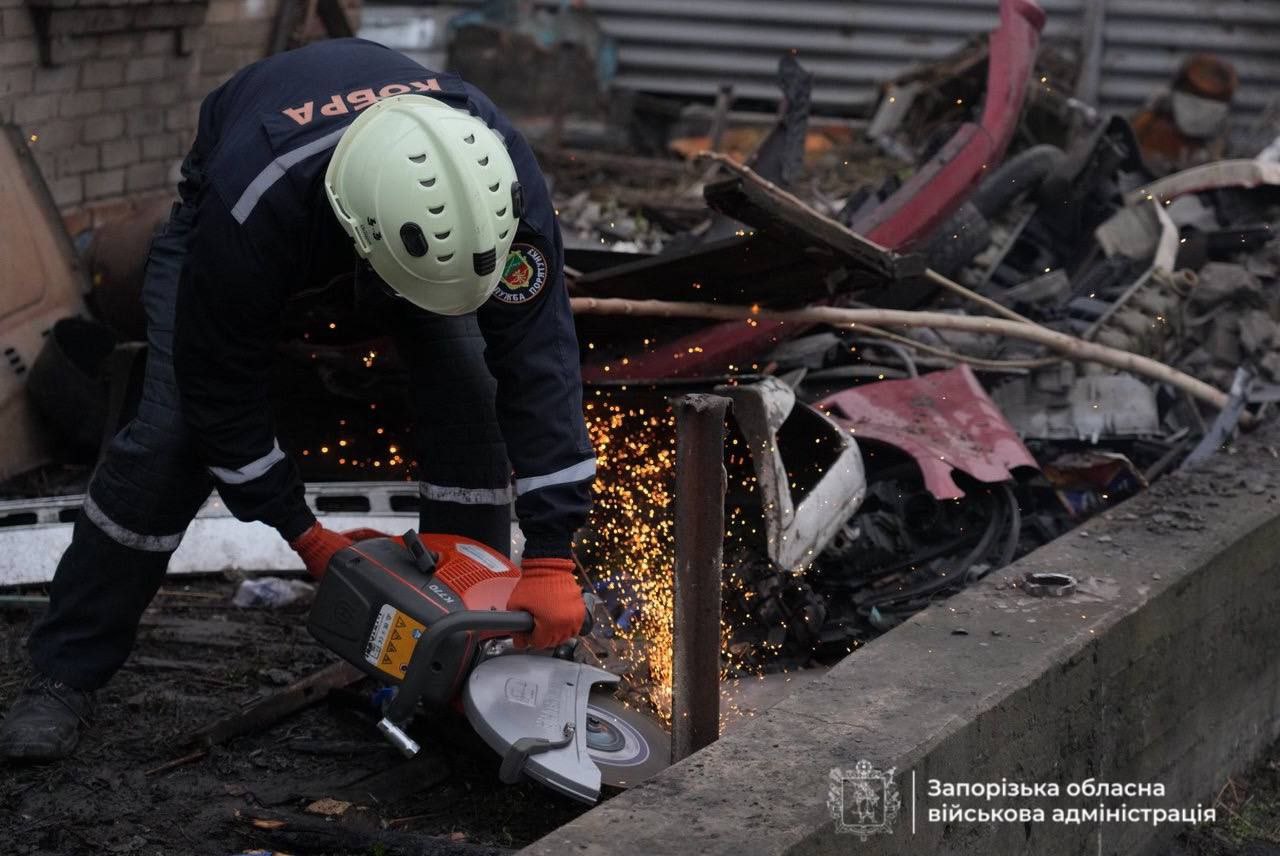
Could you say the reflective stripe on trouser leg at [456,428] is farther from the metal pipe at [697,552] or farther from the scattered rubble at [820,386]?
the metal pipe at [697,552]

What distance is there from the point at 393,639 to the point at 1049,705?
1.45m

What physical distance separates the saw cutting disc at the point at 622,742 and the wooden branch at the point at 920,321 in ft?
4.61

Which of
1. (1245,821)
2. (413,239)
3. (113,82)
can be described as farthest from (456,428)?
(113,82)

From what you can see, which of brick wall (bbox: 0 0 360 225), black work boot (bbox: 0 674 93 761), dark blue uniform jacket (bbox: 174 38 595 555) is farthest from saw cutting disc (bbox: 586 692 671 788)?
brick wall (bbox: 0 0 360 225)

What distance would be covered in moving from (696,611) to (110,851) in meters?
1.38

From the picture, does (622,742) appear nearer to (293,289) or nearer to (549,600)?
(549,600)

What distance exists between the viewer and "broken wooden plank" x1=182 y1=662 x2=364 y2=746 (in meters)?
3.71

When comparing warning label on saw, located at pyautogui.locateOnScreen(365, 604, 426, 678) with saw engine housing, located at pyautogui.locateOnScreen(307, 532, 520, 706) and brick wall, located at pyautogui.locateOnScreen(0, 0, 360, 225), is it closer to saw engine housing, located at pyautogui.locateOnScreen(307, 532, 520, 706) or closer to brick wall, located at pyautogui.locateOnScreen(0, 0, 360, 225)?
saw engine housing, located at pyautogui.locateOnScreen(307, 532, 520, 706)

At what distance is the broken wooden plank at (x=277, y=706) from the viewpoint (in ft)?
12.2

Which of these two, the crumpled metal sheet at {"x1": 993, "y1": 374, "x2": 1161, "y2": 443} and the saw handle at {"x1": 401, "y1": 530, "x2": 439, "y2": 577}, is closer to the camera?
the saw handle at {"x1": 401, "y1": 530, "x2": 439, "y2": 577}

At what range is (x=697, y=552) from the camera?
310 cm

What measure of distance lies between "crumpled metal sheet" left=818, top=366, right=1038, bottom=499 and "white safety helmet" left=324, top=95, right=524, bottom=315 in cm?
189

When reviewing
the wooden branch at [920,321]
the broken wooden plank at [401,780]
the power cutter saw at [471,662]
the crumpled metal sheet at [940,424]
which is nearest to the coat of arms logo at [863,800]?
the power cutter saw at [471,662]

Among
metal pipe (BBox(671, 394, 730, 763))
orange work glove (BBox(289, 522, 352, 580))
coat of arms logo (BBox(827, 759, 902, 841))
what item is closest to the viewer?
coat of arms logo (BBox(827, 759, 902, 841))
